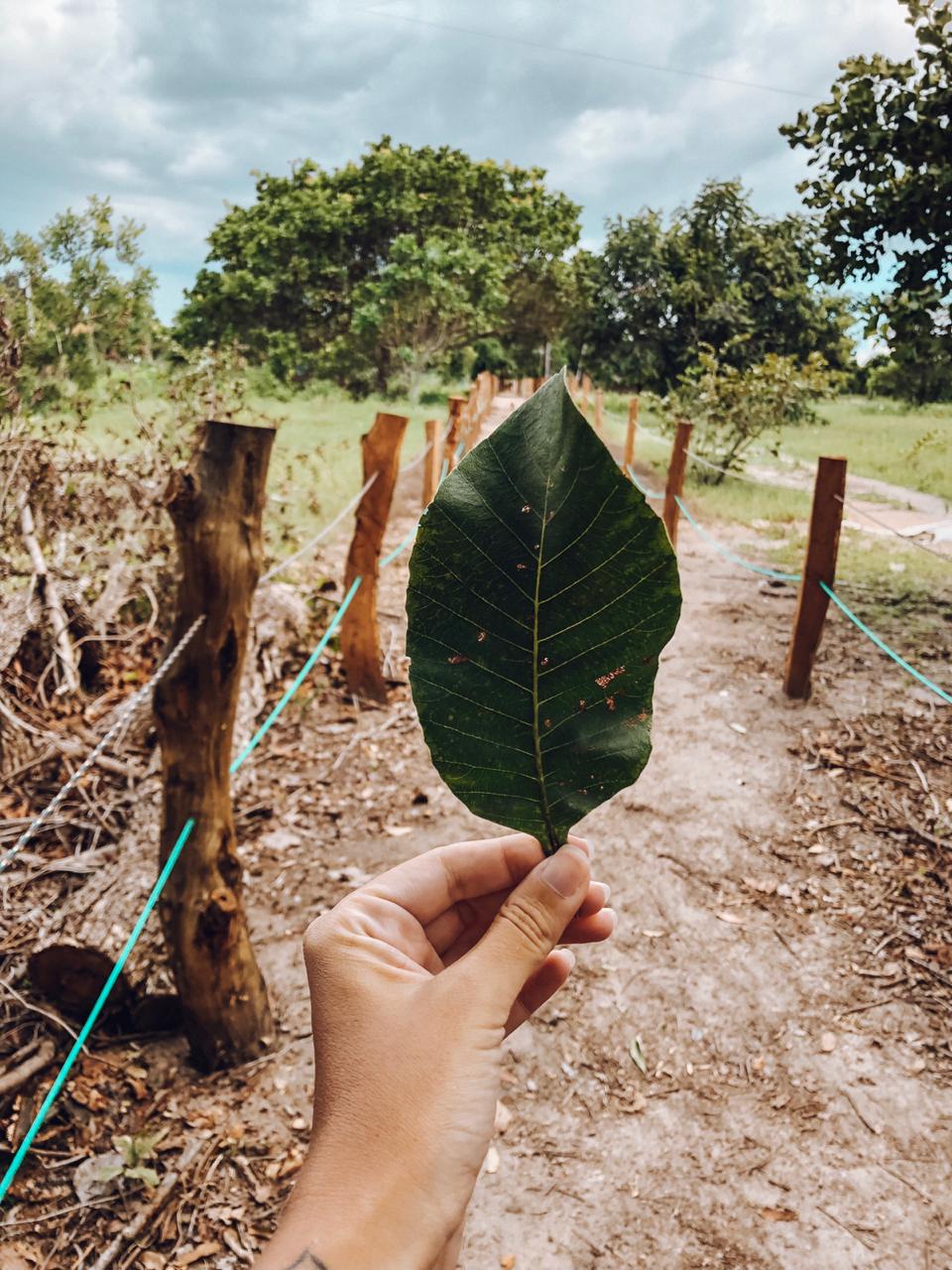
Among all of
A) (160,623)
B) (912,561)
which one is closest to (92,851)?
(160,623)

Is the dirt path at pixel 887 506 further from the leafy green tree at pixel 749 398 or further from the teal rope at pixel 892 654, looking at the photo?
the teal rope at pixel 892 654

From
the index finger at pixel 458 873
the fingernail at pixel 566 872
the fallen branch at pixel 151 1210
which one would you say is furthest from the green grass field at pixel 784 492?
the fingernail at pixel 566 872

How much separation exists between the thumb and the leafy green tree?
29.0 feet

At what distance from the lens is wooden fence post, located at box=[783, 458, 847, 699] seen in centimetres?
409

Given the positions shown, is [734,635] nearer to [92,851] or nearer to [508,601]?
[92,851]

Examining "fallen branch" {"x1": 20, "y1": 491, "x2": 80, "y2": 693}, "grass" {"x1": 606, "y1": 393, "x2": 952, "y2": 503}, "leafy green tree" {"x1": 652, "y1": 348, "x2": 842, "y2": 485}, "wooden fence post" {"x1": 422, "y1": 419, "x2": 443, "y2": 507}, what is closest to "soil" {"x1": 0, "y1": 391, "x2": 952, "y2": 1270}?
"fallen branch" {"x1": 20, "y1": 491, "x2": 80, "y2": 693}

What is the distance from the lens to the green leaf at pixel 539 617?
60cm

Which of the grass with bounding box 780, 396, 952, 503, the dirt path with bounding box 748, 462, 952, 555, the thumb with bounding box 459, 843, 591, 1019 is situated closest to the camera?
the thumb with bounding box 459, 843, 591, 1019

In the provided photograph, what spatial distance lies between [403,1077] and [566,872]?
27 centimetres

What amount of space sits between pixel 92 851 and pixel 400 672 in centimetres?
216

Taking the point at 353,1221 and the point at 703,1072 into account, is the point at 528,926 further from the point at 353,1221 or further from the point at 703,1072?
the point at 703,1072

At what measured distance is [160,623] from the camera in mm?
4703

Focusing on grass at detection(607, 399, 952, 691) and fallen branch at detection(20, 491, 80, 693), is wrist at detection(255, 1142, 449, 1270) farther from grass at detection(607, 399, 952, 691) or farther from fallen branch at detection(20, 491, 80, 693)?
grass at detection(607, 399, 952, 691)

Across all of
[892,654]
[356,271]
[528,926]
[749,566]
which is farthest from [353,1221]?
[356,271]
